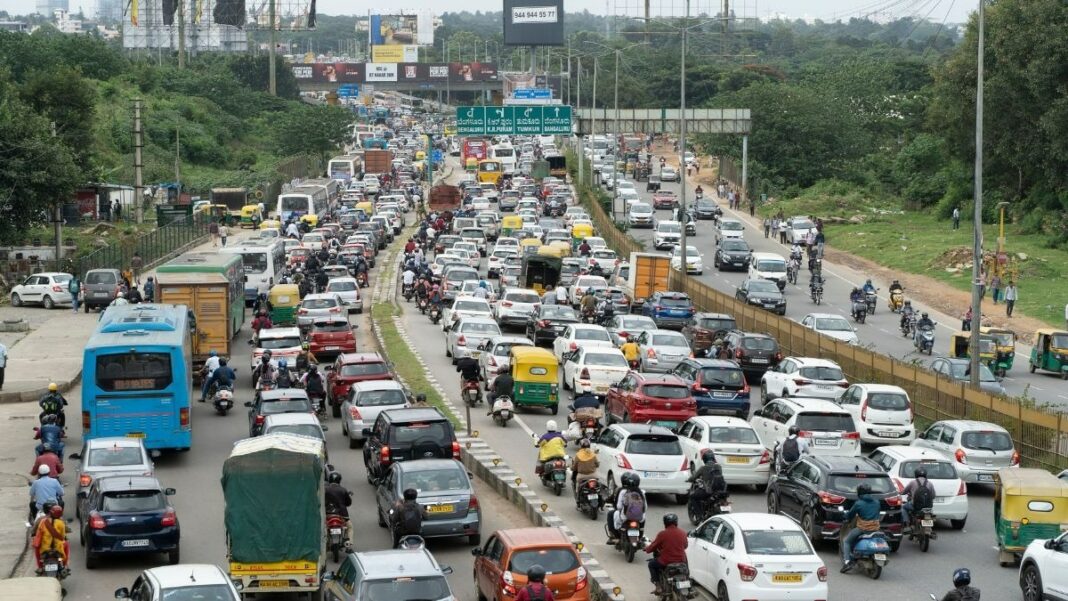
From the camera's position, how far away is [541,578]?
58.3ft

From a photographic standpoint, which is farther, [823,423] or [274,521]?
[823,423]

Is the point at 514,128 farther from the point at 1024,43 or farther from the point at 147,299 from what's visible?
the point at 147,299

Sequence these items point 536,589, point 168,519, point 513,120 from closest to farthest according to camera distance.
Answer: point 536,589, point 168,519, point 513,120

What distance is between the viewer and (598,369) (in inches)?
1499

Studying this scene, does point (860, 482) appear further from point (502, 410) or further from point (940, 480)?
point (502, 410)

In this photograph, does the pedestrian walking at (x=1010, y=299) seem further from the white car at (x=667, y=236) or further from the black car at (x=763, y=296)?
the white car at (x=667, y=236)

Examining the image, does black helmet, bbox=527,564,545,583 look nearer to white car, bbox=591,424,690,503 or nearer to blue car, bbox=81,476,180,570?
blue car, bbox=81,476,180,570

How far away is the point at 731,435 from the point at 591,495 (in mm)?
3417

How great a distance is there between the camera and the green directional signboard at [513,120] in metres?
102

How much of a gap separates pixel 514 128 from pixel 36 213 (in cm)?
4287

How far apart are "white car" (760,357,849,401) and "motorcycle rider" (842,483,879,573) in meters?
13.5

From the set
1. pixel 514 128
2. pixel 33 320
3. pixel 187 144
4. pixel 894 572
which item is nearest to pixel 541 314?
pixel 33 320

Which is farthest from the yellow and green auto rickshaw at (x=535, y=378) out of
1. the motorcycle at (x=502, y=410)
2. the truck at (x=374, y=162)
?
the truck at (x=374, y=162)

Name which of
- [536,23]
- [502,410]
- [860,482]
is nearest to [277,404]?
[502,410]
